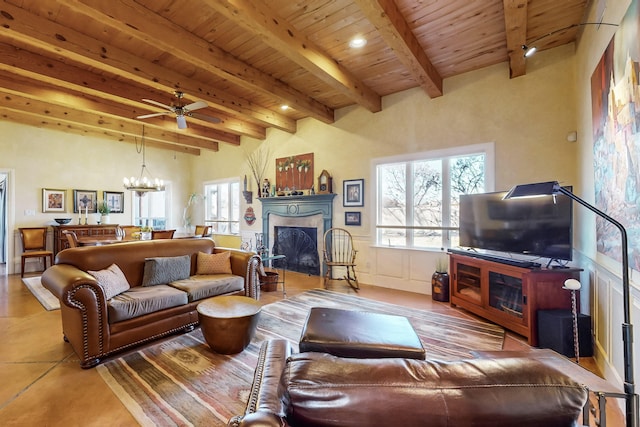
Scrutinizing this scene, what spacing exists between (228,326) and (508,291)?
9.44ft

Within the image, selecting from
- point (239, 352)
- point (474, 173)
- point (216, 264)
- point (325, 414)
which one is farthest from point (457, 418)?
point (474, 173)

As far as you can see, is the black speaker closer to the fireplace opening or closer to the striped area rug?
the striped area rug

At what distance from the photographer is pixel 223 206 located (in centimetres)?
791

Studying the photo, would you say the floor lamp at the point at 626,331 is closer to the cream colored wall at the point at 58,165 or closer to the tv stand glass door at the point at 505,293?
the tv stand glass door at the point at 505,293

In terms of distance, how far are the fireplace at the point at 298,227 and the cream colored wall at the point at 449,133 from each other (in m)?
0.37

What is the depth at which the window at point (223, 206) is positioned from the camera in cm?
758

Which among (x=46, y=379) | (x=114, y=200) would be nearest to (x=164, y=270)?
(x=46, y=379)

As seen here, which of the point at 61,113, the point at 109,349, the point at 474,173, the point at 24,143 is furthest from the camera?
the point at 24,143

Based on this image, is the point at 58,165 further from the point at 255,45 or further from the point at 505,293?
the point at 505,293

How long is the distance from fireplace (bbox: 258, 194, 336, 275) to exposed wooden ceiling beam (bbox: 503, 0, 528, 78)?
3.21 m

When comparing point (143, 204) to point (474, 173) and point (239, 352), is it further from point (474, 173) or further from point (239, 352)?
point (474, 173)

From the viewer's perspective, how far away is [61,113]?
17.1ft

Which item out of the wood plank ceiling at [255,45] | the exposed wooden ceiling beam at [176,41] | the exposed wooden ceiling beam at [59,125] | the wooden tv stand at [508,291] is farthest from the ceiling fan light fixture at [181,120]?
the wooden tv stand at [508,291]

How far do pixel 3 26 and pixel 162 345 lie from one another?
129 inches
